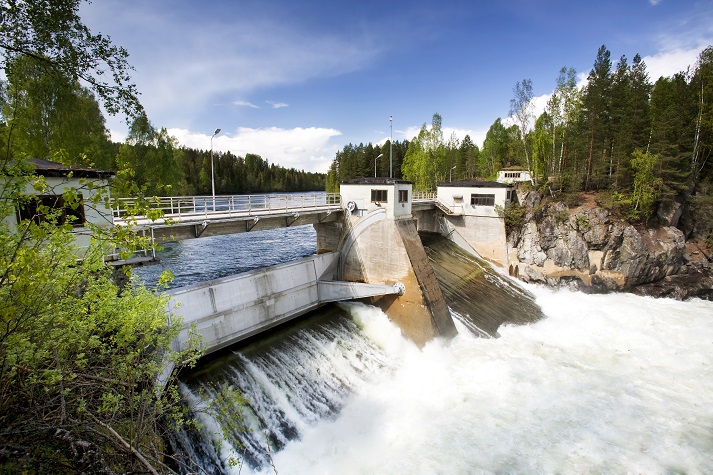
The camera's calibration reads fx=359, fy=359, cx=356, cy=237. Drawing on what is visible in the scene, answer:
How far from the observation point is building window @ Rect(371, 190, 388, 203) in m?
22.3

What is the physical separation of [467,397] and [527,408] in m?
2.40

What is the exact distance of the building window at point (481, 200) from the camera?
34656 millimetres

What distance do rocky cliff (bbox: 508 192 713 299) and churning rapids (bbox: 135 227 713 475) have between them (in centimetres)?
616

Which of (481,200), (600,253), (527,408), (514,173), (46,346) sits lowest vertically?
(527,408)

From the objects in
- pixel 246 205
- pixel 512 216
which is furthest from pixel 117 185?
pixel 512 216

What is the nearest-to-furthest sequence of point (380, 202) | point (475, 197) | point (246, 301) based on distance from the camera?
point (246, 301)
point (380, 202)
point (475, 197)

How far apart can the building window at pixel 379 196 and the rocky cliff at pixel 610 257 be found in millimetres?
17414

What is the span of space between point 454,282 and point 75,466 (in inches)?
980

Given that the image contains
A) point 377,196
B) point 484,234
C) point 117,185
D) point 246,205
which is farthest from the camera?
point 484,234

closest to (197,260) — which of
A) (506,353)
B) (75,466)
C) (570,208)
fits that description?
(506,353)

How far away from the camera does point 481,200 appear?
3512cm

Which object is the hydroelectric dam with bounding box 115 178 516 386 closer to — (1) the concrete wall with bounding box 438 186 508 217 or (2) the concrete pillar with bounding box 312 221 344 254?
(2) the concrete pillar with bounding box 312 221 344 254

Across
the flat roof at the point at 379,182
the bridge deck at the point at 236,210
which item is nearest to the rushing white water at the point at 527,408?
the bridge deck at the point at 236,210

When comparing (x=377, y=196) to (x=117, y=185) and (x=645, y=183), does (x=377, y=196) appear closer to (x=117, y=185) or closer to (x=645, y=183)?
(x=117, y=185)
